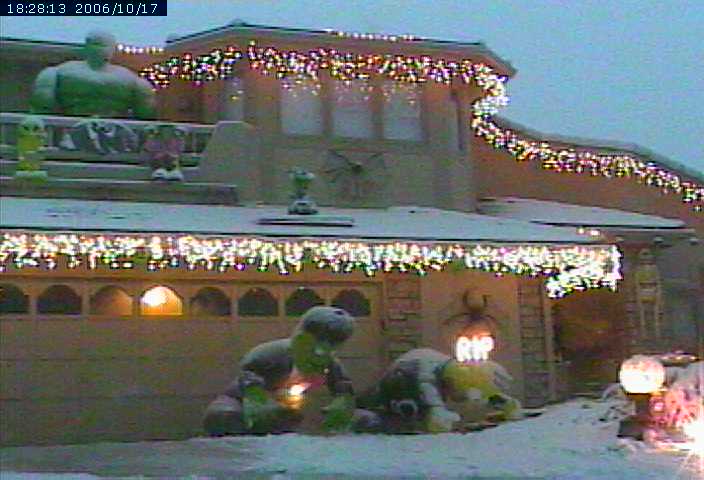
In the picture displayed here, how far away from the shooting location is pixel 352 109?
15.3 metres

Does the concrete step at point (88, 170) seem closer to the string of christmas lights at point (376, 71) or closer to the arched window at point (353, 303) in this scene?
the string of christmas lights at point (376, 71)

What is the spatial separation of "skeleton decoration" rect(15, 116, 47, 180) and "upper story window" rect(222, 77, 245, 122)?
311 centimetres

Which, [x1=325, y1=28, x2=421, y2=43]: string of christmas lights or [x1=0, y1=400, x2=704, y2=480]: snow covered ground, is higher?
[x1=325, y1=28, x2=421, y2=43]: string of christmas lights

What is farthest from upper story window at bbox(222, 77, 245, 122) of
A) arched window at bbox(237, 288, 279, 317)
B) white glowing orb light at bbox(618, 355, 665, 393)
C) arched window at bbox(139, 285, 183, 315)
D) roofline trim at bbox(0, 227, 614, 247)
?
white glowing orb light at bbox(618, 355, 665, 393)

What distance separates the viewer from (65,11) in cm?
1249

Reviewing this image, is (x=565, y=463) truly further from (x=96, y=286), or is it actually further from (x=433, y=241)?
(x=96, y=286)

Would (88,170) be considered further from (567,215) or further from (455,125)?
(567,215)

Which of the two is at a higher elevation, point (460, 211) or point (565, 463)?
point (460, 211)

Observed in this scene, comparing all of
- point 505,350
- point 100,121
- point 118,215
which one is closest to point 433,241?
point 505,350

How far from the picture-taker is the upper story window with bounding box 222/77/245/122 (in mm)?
15141

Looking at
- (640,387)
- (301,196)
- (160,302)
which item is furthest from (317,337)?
(640,387)

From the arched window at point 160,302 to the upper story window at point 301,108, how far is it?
3387 millimetres

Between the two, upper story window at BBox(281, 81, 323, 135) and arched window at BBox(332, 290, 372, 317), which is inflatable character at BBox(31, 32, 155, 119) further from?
arched window at BBox(332, 290, 372, 317)

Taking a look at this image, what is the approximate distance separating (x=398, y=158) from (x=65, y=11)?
5322mm
